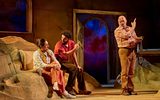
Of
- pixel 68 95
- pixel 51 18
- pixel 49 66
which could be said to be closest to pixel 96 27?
pixel 51 18

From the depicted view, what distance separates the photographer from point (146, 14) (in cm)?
1334

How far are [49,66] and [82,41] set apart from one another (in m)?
4.24

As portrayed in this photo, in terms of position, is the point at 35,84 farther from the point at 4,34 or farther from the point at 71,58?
the point at 4,34

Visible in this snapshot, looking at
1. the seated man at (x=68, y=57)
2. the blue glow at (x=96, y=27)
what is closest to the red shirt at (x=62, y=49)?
the seated man at (x=68, y=57)

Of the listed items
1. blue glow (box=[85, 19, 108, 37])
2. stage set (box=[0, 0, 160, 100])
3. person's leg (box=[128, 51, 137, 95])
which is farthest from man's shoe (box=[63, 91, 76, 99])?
blue glow (box=[85, 19, 108, 37])

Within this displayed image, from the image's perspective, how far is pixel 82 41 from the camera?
39.6ft

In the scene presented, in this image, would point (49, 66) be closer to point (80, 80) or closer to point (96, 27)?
point (80, 80)

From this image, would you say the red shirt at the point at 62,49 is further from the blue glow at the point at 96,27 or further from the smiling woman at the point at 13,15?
the blue glow at the point at 96,27

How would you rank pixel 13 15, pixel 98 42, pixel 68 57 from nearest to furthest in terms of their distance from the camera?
pixel 68 57, pixel 13 15, pixel 98 42

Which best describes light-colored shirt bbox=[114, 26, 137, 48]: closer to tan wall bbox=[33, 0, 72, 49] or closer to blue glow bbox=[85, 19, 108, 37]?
tan wall bbox=[33, 0, 72, 49]

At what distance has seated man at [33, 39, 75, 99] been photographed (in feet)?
26.0

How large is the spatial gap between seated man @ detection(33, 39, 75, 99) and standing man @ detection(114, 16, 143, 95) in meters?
1.42

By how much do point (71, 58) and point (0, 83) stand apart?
1.97m

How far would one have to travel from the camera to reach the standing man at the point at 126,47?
8.59 metres
